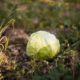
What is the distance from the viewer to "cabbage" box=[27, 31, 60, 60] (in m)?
4.14

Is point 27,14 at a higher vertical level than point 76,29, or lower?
higher

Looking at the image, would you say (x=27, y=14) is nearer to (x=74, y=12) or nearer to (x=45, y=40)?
(x=74, y=12)

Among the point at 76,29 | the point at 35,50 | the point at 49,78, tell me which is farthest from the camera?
the point at 76,29

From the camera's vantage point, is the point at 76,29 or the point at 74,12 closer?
the point at 76,29

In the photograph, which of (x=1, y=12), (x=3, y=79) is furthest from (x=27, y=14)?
(x=3, y=79)

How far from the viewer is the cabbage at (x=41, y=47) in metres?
4.14

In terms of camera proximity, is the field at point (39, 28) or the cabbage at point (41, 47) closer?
the field at point (39, 28)

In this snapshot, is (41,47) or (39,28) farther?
(39,28)

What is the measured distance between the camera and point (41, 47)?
4.14 metres

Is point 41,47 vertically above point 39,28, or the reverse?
point 39,28

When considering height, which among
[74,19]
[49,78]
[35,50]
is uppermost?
[74,19]

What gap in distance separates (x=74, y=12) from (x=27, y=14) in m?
0.87

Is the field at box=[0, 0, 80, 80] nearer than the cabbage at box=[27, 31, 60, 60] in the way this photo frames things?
Yes

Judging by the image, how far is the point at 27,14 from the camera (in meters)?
6.11
